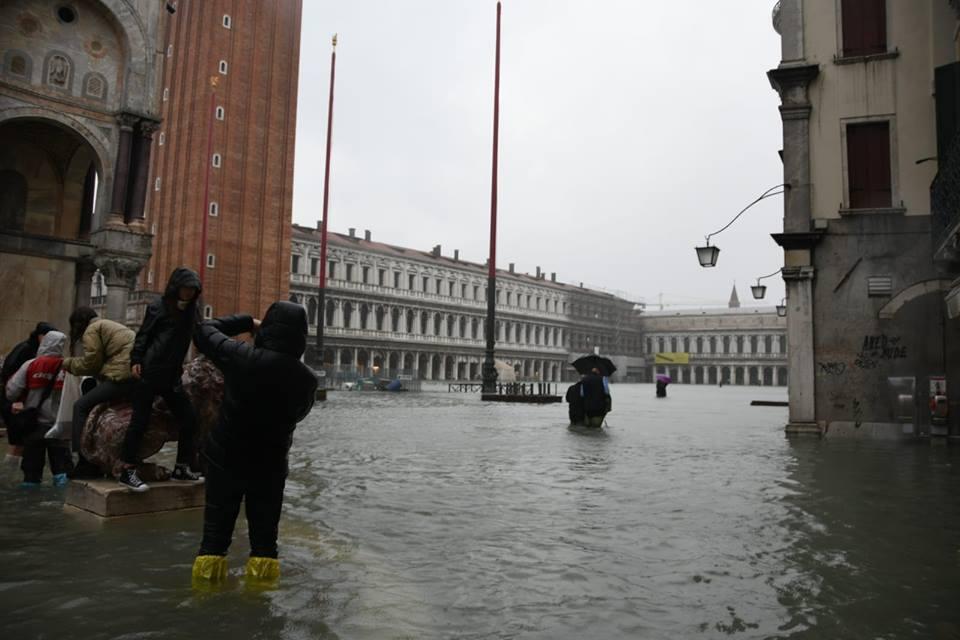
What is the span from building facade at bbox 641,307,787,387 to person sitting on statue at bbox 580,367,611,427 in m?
88.1

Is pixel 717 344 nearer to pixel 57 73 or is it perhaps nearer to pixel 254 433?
pixel 57 73

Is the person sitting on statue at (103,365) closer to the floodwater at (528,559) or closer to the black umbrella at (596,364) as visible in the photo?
the floodwater at (528,559)

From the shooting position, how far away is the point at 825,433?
12.1m

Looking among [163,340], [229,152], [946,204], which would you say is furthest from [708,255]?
[229,152]

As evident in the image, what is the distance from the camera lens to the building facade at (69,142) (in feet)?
38.9

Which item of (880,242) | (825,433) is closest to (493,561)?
(825,433)

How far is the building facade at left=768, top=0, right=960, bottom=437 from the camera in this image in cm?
1160

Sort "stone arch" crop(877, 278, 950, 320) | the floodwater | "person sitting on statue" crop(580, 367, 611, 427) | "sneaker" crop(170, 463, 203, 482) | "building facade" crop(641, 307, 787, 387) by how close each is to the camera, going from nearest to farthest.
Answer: the floodwater, "sneaker" crop(170, 463, 203, 482), "stone arch" crop(877, 278, 950, 320), "person sitting on statue" crop(580, 367, 611, 427), "building facade" crop(641, 307, 787, 387)

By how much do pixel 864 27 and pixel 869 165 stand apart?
99.9 inches

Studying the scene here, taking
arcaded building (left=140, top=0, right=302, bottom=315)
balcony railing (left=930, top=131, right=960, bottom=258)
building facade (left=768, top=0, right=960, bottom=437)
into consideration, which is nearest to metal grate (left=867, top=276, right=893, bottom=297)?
building facade (left=768, top=0, right=960, bottom=437)

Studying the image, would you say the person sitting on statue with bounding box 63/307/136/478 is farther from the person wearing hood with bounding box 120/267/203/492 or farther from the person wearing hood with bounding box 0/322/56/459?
the person wearing hood with bounding box 0/322/56/459

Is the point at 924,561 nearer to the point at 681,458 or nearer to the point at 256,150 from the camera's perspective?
the point at 681,458

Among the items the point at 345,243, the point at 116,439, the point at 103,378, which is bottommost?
the point at 116,439

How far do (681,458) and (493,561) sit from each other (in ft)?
18.8
